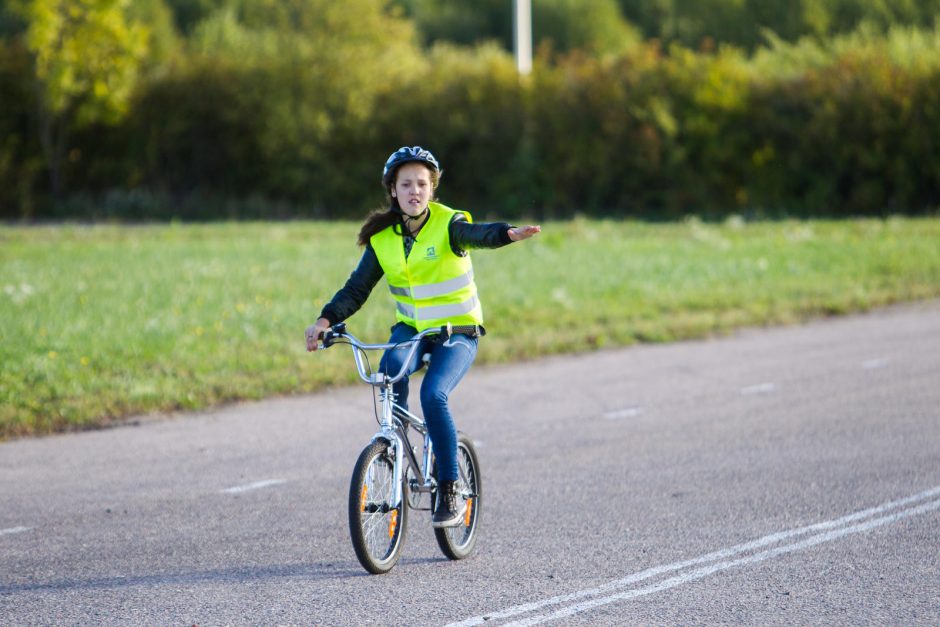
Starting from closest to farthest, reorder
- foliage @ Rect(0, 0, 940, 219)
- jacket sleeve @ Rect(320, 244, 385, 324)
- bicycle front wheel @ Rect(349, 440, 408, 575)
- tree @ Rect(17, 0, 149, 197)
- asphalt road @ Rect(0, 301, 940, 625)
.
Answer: asphalt road @ Rect(0, 301, 940, 625) < bicycle front wheel @ Rect(349, 440, 408, 575) < jacket sleeve @ Rect(320, 244, 385, 324) < foliage @ Rect(0, 0, 940, 219) < tree @ Rect(17, 0, 149, 197)

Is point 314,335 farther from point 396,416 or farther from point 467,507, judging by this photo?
point 467,507

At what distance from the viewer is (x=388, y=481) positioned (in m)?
5.95

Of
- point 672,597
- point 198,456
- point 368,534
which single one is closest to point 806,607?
point 672,597

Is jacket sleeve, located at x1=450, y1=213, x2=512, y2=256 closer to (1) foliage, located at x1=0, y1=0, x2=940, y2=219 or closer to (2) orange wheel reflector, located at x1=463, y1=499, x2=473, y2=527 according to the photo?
(2) orange wheel reflector, located at x1=463, y1=499, x2=473, y2=527

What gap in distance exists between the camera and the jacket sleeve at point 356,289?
6156 millimetres

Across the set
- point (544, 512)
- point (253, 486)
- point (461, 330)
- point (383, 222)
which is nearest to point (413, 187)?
point (383, 222)

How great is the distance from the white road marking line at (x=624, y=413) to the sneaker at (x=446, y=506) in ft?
12.2

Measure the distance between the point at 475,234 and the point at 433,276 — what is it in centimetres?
32

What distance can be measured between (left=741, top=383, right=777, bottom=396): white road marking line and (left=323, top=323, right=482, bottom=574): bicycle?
15.9 ft

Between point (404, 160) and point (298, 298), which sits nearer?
point (404, 160)

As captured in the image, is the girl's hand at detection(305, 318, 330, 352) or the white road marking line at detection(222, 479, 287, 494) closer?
the girl's hand at detection(305, 318, 330, 352)

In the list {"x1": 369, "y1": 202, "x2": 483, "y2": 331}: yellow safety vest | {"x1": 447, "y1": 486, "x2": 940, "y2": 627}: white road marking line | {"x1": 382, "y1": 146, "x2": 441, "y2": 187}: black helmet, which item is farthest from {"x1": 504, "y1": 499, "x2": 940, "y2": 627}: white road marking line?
{"x1": 382, "y1": 146, "x2": 441, "y2": 187}: black helmet

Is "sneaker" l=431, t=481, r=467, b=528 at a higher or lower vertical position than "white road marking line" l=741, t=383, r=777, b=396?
higher

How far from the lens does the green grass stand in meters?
10.7
